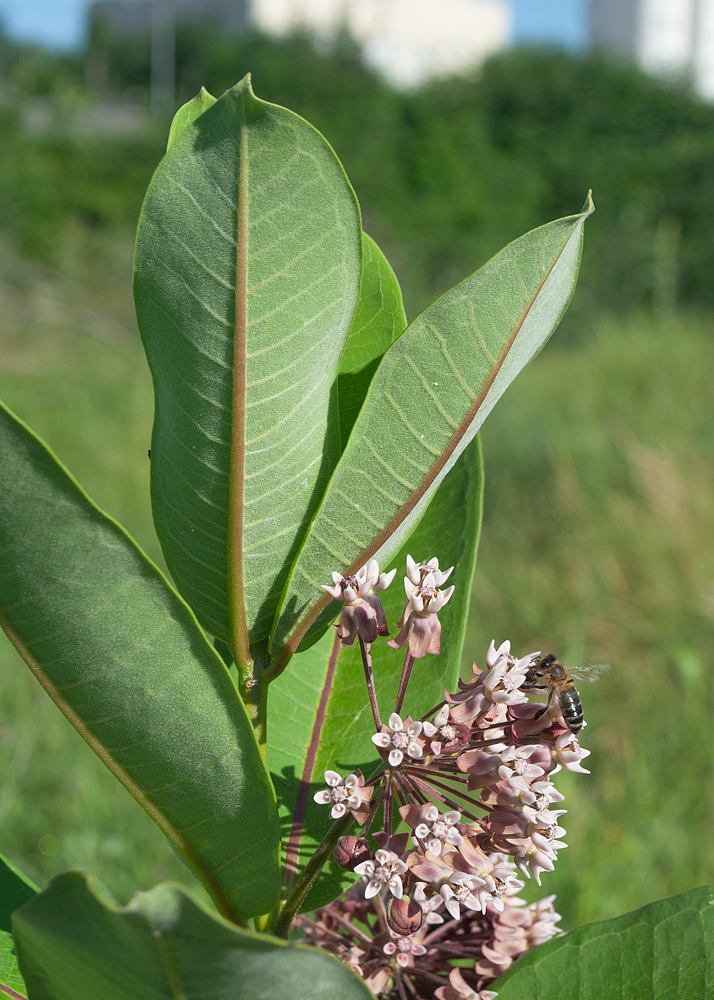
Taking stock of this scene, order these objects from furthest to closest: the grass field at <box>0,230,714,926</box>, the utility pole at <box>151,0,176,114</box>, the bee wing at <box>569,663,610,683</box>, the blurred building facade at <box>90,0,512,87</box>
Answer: the blurred building facade at <box>90,0,512,87</box> → the utility pole at <box>151,0,176,114</box> → the grass field at <box>0,230,714,926</box> → the bee wing at <box>569,663,610,683</box>

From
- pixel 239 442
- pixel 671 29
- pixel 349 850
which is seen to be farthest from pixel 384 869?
pixel 671 29

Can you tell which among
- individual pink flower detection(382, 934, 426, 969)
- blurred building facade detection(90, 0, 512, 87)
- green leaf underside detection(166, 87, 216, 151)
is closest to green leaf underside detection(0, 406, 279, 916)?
individual pink flower detection(382, 934, 426, 969)

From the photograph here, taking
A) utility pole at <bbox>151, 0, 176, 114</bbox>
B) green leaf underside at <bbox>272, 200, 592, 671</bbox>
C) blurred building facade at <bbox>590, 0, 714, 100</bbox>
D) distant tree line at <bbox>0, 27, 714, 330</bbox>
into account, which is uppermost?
blurred building facade at <bbox>590, 0, 714, 100</bbox>

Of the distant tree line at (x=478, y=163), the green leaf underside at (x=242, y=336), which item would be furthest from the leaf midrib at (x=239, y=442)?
the distant tree line at (x=478, y=163)

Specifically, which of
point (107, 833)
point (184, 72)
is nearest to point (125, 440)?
point (107, 833)

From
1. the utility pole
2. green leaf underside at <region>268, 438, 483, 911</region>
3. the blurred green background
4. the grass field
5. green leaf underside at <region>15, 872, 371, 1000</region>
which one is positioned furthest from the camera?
the utility pole

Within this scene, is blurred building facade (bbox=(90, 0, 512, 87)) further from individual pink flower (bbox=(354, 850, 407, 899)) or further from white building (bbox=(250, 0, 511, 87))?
individual pink flower (bbox=(354, 850, 407, 899))
